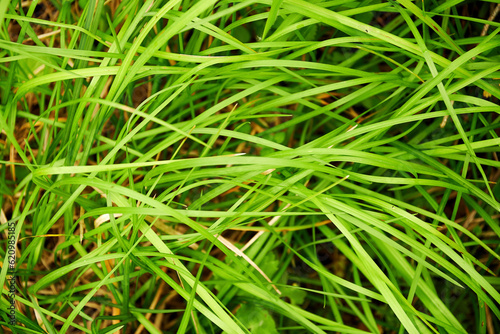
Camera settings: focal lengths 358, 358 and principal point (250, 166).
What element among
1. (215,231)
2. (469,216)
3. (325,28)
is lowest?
(469,216)

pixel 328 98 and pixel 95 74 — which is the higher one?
pixel 95 74

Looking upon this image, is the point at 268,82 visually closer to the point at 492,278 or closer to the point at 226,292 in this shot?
the point at 226,292

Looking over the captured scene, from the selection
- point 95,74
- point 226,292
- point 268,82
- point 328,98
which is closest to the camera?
point 95,74

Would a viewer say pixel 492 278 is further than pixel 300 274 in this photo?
No

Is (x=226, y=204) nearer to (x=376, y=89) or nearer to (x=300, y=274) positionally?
(x=300, y=274)

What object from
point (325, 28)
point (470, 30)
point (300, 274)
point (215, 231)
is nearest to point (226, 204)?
point (215, 231)

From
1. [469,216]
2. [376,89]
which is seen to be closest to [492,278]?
[469,216]

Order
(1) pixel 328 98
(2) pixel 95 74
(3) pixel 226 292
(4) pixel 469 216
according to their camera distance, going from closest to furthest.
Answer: (2) pixel 95 74
(3) pixel 226 292
(4) pixel 469 216
(1) pixel 328 98
